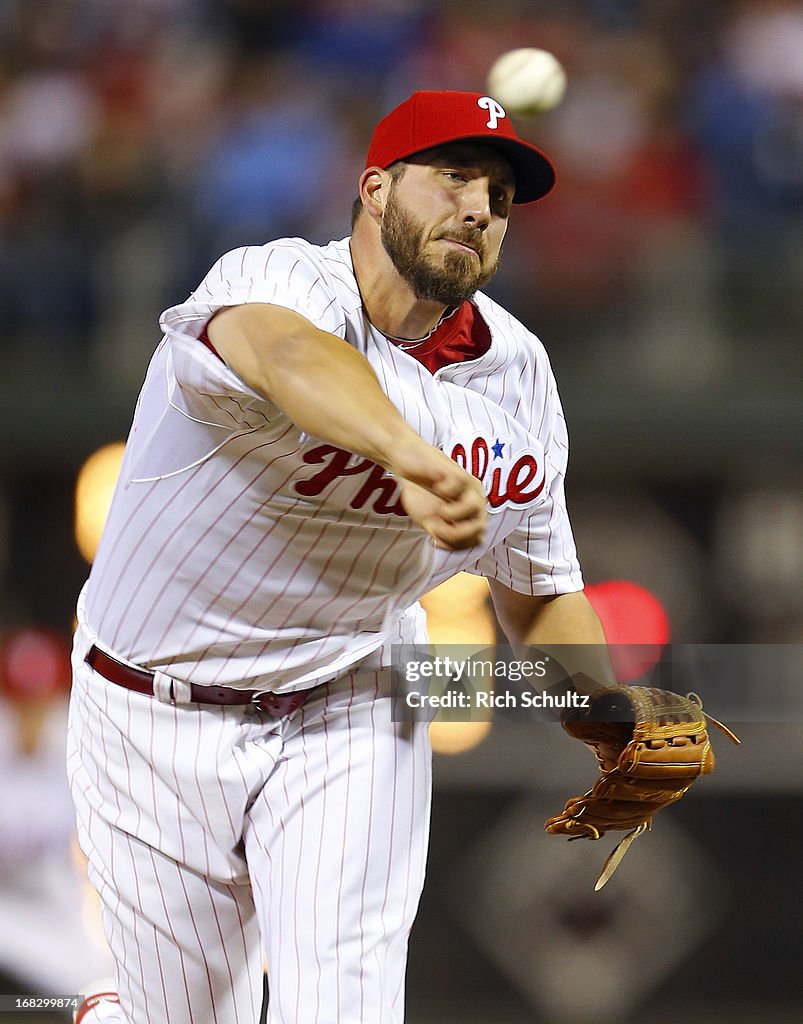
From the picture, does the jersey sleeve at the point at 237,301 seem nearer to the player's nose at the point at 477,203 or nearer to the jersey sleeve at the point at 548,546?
the player's nose at the point at 477,203

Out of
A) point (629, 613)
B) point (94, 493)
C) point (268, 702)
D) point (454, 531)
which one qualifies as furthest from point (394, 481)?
point (94, 493)

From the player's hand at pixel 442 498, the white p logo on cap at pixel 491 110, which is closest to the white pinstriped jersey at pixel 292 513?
the white p logo on cap at pixel 491 110

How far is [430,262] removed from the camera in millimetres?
1483

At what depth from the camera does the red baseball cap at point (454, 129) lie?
1479 mm

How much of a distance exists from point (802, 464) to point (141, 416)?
8.91 feet

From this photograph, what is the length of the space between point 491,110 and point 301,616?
2.03 ft

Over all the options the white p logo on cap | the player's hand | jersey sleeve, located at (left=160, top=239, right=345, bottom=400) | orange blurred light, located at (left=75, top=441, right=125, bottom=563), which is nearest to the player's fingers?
the player's hand

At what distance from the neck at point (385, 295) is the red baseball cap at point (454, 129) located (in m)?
0.10

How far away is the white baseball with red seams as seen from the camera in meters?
1.52

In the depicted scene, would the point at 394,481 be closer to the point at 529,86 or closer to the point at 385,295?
the point at 385,295

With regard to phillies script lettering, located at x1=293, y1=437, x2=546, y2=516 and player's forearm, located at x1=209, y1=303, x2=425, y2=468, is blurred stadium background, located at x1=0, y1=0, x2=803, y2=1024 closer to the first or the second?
phillies script lettering, located at x1=293, y1=437, x2=546, y2=516

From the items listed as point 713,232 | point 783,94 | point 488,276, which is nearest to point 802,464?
point 713,232

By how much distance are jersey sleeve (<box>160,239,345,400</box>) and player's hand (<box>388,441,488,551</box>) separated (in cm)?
26

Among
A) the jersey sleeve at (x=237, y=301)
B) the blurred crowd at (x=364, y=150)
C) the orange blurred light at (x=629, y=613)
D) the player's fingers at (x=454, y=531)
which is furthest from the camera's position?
the blurred crowd at (x=364, y=150)
